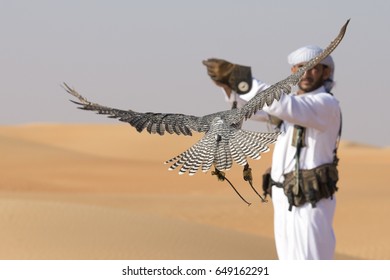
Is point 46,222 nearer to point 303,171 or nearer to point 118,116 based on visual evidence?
point 303,171

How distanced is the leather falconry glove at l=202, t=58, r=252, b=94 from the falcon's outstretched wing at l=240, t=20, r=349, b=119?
1.33 meters

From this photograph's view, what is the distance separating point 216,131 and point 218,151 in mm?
87

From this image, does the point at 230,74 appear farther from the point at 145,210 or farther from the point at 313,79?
the point at 145,210

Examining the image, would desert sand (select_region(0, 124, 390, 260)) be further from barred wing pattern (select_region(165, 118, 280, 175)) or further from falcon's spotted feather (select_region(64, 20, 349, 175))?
barred wing pattern (select_region(165, 118, 280, 175))

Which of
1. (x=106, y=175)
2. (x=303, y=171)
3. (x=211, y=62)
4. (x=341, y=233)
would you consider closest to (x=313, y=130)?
(x=303, y=171)

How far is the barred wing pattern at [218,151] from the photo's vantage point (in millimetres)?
3953

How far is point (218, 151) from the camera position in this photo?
4012 millimetres

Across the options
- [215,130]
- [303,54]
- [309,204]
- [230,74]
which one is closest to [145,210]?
[309,204]

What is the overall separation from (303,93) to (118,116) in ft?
10.5

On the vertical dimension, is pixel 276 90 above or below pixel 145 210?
below

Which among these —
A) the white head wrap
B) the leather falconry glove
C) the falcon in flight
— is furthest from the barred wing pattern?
the white head wrap

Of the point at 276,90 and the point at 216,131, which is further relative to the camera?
the point at 276,90

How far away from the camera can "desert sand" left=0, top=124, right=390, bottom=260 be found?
36.2ft
